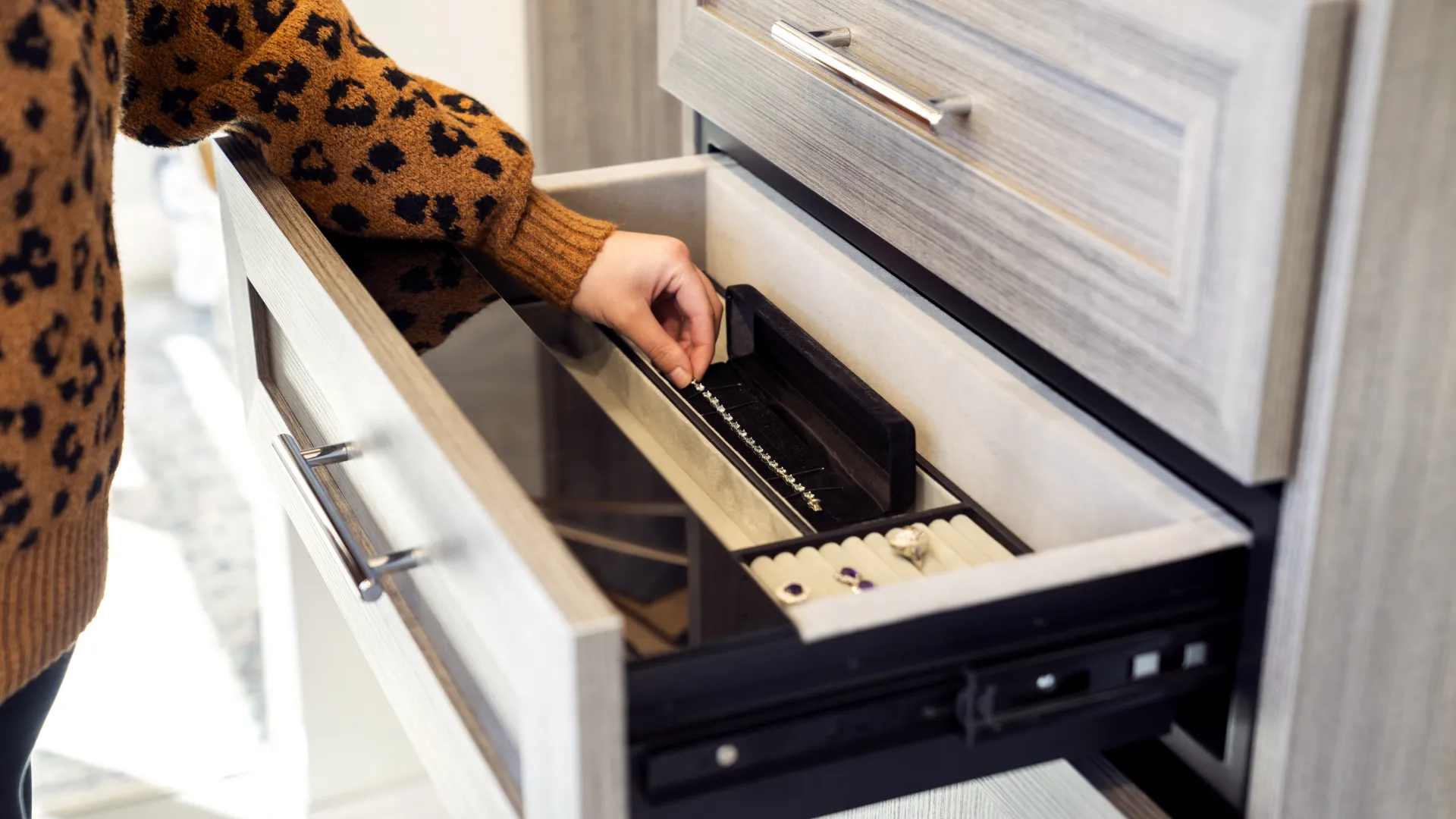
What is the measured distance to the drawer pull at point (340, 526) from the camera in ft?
1.81

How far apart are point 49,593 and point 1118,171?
0.44 metres

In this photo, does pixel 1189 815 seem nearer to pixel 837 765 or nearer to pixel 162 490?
pixel 837 765

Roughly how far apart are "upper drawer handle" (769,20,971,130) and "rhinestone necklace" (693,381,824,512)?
16 cm

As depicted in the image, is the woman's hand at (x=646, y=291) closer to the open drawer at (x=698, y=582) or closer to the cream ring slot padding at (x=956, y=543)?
the open drawer at (x=698, y=582)

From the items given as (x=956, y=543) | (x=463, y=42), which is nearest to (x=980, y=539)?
(x=956, y=543)

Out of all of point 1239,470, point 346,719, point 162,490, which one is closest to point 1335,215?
point 1239,470

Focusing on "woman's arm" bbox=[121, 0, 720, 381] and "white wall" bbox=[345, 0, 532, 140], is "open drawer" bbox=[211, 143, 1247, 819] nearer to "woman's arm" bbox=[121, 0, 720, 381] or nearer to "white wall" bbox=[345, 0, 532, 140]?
A: "woman's arm" bbox=[121, 0, 720, 381]

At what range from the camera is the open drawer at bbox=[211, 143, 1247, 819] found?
0.44 metres

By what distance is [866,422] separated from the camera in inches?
25.7

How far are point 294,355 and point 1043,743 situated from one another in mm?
430

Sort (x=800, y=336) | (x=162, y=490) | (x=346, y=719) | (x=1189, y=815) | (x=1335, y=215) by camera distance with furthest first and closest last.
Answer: (x=162, y=490) < (x=346, y=719) < (x=800, y=336) < (x=1189, y=815) < (x=1335, y=215)

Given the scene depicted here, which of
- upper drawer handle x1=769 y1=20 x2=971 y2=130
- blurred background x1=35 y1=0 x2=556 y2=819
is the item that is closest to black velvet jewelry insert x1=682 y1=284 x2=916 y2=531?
upper drawer handle x1=769 y1=20 x2=971 y2=130

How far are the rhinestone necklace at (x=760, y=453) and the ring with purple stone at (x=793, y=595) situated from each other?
98mm

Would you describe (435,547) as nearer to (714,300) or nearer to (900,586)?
(900,586)
